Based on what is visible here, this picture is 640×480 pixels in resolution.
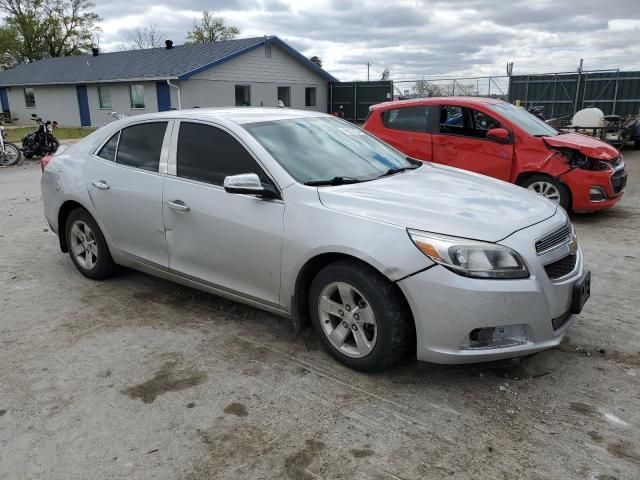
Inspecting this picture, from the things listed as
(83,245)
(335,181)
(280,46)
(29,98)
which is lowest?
(83,245)

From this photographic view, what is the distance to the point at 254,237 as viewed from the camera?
3602mm

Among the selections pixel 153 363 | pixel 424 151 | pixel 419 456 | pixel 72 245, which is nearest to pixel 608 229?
pixel 424 151

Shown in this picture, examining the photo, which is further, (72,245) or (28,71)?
(28,71)

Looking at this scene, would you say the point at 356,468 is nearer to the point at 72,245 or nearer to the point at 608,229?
the point at 72,245

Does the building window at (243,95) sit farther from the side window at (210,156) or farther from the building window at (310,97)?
the side window at (210,156)

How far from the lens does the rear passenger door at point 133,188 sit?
427cm


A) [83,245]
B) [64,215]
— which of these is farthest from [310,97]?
[83,245]

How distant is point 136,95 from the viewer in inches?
1075

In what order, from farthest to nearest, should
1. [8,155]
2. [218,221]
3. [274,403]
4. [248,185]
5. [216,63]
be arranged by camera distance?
1. [216,63]
2. [8,155]
3. [218,221]
4. [248,185]
5. [274,403]

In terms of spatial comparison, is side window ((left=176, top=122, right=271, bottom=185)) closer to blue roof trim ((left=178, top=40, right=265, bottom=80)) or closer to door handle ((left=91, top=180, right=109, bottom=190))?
door handle ((left=91, top=180, right=109, bottom=190))

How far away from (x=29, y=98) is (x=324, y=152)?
36.3 m

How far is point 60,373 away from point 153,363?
59 cm

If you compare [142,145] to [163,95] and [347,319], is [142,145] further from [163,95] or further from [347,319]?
[163,95]

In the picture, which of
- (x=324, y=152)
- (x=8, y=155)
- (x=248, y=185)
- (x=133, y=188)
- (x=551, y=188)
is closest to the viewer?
(x=248, y=185)
